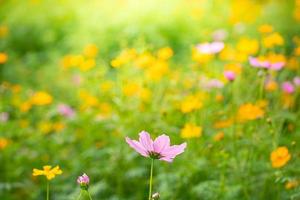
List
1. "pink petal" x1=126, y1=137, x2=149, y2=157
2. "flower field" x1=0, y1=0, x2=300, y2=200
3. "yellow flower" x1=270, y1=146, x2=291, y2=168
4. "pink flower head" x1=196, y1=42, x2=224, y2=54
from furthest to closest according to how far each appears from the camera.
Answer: "pink flower head" x1=196, y1=42, x2=224, y2=54 → "flower field" x1=0, y1=0, x2=300, y2=200 → "yellow flower" x1=270, y1=146, x2=291, y2=168 → "pink petal" x1=126, y1=137, x2=149, y2=157

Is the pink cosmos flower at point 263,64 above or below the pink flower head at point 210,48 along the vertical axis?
below

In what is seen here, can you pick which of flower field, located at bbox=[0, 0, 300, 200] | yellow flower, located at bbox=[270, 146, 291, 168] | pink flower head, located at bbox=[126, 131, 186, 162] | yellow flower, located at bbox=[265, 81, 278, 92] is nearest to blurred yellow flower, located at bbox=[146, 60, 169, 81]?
flower field, located at bbox=[0, 0, 300, 200]

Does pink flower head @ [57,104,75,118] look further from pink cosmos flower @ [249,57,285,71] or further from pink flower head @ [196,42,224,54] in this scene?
pink cosmos flower @ [249,57,285,71]

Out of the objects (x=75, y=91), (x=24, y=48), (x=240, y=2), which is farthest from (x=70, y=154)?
(x=240, y=2)

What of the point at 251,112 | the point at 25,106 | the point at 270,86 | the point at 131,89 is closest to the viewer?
the point at 251,112

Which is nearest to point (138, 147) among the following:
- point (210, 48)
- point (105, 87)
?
point (210, 48)

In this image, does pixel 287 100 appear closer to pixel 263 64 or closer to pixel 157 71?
pixel 263 64

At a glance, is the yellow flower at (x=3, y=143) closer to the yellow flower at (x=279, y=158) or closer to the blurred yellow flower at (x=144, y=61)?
the blurred yellow flower at (x=144, y=61)

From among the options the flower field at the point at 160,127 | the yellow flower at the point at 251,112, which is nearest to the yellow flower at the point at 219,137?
the flower field at the point at 160,127

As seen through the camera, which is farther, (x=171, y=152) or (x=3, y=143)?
(x=3, y=143)
